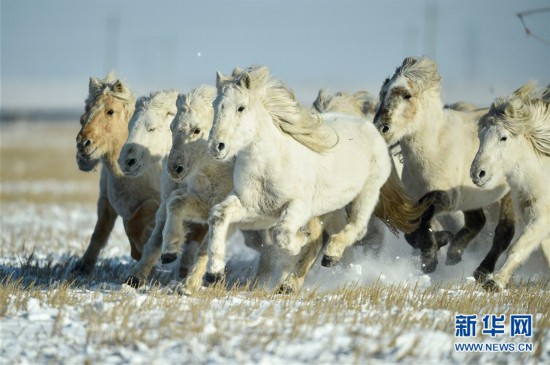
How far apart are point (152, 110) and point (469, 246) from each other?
4403mm

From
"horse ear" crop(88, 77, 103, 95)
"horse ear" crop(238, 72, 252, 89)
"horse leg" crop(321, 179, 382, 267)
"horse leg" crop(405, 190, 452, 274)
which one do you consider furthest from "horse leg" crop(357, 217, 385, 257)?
"horse ear" crop(88, 77, 103, 95)

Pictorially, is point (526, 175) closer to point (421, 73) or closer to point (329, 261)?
point (421, 73)

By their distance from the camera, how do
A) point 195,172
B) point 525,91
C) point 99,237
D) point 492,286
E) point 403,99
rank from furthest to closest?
point 99,237 → point 403,99 → point 525,91 → point 492,286 → point 195,172

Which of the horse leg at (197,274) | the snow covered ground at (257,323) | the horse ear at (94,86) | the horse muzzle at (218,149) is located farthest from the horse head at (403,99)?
the horse ear at (94,86)

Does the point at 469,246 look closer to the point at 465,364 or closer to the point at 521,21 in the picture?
the point at 521,21

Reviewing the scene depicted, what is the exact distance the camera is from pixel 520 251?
26.4 feet

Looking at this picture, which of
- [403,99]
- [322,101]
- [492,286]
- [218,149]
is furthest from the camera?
[322,101]

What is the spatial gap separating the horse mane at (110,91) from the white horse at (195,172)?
1.77m

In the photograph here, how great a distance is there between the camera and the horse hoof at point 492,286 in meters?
7.86

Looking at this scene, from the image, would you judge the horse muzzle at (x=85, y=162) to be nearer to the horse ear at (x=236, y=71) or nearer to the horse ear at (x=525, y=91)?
the horse ear at (x=236, y=71)

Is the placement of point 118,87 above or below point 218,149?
above

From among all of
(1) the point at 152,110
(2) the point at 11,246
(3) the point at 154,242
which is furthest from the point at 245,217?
(2) the point at 11,246

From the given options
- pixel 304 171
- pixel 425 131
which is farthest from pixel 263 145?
pixel 425 131

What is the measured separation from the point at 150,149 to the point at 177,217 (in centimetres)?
108
